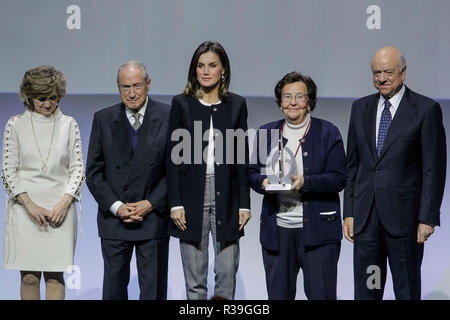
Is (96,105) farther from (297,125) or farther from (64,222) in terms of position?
(297,125)

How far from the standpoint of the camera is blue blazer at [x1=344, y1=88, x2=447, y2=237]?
15.1 feet

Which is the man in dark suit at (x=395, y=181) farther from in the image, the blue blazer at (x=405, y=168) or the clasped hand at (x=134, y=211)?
the clasped hand at (x=134, y=211)

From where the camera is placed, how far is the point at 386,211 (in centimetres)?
465

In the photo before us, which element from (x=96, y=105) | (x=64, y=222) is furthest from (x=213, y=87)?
(x=96, y=105)

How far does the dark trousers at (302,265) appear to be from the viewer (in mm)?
4605

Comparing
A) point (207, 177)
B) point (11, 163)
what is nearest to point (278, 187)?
point (207, 177)

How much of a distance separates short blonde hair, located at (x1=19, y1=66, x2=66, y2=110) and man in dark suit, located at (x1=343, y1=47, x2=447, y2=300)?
1618 millimetres

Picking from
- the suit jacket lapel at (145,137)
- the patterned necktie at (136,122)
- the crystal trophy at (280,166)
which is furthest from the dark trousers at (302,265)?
the patterned necktie at (136,122)

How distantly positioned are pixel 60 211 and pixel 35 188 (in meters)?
0.19

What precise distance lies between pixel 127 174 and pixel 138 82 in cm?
50

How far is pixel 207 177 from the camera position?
4.65 meters

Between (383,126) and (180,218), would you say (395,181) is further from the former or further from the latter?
(180,218)

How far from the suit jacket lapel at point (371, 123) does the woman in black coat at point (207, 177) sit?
2.12ft

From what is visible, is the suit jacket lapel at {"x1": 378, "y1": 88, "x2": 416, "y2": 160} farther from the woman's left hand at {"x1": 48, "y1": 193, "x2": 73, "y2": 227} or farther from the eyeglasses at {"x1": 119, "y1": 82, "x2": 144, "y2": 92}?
the woman's left hand at {"x1": 48, "y1": 193, "x2": 73, "y2": 227}
